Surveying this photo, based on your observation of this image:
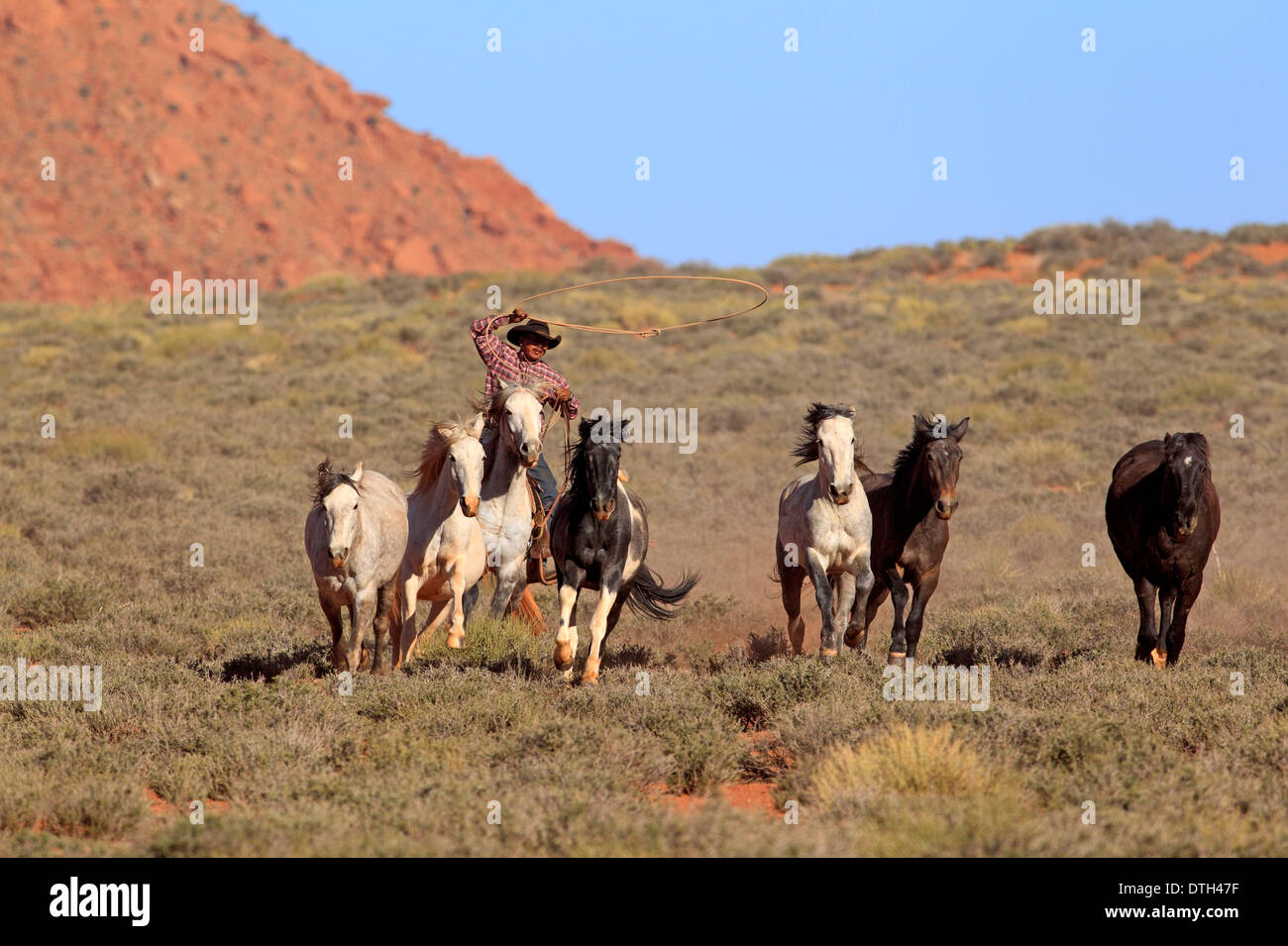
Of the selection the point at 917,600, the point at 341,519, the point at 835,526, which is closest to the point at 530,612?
the point at 341,519

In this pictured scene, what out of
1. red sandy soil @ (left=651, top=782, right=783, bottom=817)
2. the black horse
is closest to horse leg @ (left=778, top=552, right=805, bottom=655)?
the black horse

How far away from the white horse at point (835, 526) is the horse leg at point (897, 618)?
24 cm

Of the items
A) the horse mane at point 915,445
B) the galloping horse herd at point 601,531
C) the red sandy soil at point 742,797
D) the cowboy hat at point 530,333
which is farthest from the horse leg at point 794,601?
the red sandy soil at point 742,797

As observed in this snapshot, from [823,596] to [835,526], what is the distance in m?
0.55

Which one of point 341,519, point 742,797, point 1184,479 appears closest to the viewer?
point 742,797

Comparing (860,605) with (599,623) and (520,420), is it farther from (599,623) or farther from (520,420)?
(520,420)

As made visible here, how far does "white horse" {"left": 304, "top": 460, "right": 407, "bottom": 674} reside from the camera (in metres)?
8.58

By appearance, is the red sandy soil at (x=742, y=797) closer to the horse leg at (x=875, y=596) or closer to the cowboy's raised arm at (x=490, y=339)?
the horse leg at (x=875, y=596)

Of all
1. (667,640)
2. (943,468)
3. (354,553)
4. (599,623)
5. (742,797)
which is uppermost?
(943,468)

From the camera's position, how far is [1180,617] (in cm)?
973

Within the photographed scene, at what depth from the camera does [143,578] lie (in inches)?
539

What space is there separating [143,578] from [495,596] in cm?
598
